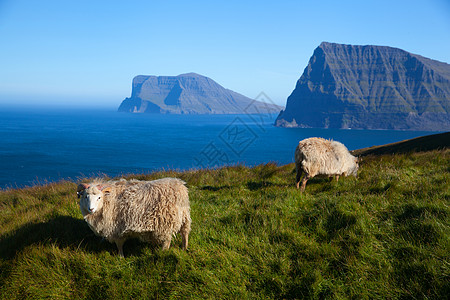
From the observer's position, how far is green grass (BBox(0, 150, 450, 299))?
3.56 metres

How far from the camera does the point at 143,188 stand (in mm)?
4934

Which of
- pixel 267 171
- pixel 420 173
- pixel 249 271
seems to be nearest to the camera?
pixel 249 271

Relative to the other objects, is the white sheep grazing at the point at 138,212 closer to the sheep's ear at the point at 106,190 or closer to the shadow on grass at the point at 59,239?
the sheep's ear at the point at 106,190

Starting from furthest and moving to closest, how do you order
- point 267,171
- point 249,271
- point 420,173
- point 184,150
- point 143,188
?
1. point 184,150
2. point 267,171
3. point 420,173
4. point 143,188
5. point 249,271

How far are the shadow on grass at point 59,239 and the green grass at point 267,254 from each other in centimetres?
2

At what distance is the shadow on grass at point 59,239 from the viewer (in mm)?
4801

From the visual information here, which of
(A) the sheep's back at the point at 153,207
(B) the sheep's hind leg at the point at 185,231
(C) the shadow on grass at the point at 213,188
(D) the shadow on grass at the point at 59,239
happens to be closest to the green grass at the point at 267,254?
(D) the shadow on grass at the point at 59,239

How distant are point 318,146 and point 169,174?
A: 18.4ft

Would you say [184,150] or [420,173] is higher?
[420,173]

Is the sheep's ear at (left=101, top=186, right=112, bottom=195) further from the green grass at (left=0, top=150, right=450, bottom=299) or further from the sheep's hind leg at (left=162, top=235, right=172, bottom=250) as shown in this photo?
the sheep's hind leg at (left=162, top=235, right=172, bottom=250)

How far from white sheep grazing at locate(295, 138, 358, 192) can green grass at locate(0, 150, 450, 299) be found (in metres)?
1.83

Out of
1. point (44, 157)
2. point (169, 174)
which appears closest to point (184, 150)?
point (44, 157)

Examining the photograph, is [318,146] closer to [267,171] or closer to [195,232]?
[267,171]

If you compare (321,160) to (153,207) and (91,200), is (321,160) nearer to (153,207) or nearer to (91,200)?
(153,207)
